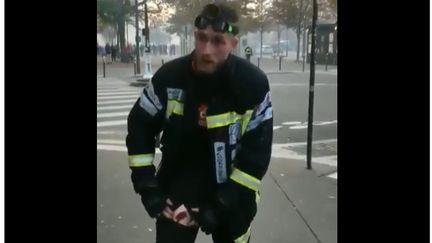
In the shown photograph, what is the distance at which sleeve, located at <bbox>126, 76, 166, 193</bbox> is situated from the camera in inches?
82.4

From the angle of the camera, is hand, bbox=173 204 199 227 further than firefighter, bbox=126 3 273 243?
Yes

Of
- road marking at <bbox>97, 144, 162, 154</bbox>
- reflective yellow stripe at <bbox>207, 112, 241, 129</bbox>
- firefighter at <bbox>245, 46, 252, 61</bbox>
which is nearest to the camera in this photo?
reflective yellow stripe at <bbox>207, 112, 241, 129</bbox>

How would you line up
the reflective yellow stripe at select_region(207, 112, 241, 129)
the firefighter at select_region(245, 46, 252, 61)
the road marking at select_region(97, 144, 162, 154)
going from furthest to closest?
the road marking at select_region(97, 144, 162, 154) → the firefighter at select_region(245, 46, 252, 61) → the reflective yellow stripe at select_region(207, 112, 241, 129)

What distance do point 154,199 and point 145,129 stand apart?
291mm

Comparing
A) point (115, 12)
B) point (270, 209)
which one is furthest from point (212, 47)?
point (270, 209)

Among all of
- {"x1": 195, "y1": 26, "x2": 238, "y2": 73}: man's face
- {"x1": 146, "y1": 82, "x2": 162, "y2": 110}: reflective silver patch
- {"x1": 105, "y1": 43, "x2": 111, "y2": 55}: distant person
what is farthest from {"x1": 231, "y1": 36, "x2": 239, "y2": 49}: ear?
{"x1": 105, "y1": 43, "x2": 111, "y2": 55}: distant person

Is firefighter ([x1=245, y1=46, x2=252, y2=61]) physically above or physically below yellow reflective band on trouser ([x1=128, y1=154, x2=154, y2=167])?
above

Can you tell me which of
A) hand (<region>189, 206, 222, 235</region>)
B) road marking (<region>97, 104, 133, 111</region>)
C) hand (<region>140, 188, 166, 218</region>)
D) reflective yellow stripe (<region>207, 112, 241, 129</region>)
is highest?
road marking (<region>97, 104, 133, 111</region>)

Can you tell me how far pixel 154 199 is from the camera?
2135 mm

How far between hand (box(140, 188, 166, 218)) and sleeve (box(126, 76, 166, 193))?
0.07 ft

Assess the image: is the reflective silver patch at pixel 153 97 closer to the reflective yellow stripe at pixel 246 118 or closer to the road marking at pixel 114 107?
the road marking at pixel 114 107

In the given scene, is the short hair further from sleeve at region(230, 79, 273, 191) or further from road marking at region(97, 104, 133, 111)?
road marking at region(97, 104, 133, 111)
